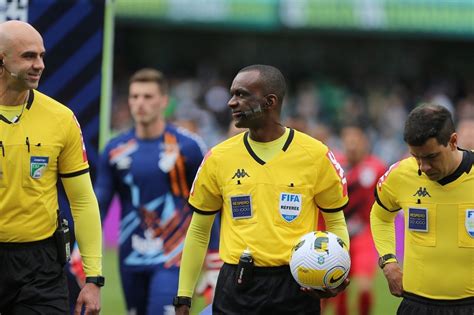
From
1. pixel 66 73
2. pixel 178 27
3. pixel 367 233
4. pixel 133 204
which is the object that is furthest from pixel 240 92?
pixel 178 27

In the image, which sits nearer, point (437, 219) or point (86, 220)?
point (437, 219)

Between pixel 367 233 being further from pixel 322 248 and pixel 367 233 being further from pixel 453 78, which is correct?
pixel 453 78

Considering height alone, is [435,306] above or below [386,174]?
below

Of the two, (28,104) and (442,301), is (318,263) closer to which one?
(442,301)

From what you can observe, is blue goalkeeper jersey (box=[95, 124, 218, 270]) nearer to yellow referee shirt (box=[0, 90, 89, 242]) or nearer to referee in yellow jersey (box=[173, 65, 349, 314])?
referee in yellow jersey (box=[173, 65, 349, 314])

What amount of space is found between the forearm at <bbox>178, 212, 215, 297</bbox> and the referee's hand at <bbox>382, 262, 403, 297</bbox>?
1195 mm

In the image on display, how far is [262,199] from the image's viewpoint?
7004 millimetres

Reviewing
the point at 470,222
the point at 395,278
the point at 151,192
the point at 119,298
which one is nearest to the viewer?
the point at 470,222

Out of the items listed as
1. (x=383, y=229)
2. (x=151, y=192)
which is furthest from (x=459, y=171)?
(x=151, y=192)

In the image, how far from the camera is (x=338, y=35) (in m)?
31.1

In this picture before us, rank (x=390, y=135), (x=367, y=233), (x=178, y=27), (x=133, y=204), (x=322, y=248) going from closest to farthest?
(x=322, y=248) → (x=133, y=204) → (x=367, y=233) → (x=390, y=135) → (x=178, y=27)

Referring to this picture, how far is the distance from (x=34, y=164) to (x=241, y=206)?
1.29 m

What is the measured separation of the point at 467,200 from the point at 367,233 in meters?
6.67

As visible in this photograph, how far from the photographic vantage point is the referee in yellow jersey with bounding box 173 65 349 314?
6.95 metres
